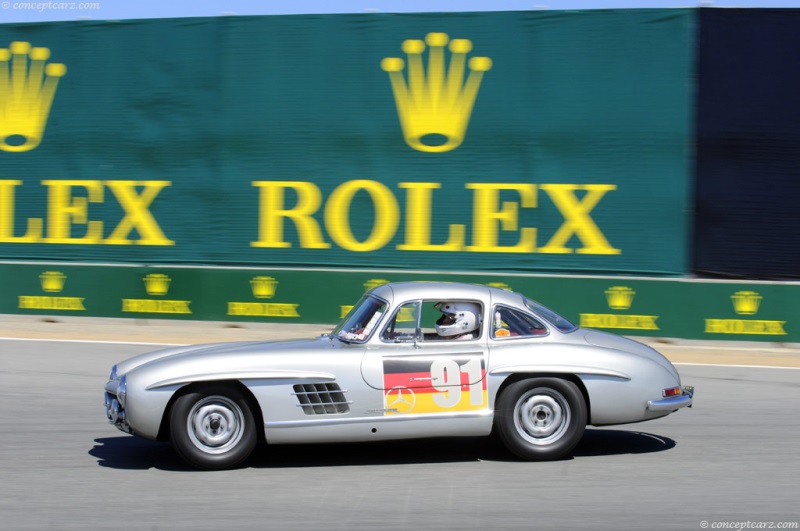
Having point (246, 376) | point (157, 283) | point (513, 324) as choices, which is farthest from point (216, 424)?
point (157, 283)

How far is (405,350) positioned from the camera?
6.46 metres

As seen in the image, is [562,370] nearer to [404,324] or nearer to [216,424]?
[404,324]

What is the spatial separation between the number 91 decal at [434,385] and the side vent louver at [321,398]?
307 millimetres

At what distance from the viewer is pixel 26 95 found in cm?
1603

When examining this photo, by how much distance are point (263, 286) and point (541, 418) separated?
321 inches

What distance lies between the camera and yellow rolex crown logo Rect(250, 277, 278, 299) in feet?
46.0

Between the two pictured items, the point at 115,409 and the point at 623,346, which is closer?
the point at 115,409

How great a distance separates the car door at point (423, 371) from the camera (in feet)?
20.7

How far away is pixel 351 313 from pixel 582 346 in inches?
68.3

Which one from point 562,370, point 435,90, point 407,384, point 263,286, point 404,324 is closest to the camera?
point 407,384

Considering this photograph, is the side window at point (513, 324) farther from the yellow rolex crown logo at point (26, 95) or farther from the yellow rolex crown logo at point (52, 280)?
the yellow rolex crown logo at point (26, 95)

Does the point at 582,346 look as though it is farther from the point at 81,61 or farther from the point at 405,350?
the point at 81,61

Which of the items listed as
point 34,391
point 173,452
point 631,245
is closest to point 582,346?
point 173,452

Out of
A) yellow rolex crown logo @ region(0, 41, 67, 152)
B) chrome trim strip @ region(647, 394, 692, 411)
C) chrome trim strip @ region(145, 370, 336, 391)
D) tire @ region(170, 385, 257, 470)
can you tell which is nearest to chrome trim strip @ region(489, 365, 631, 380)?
chrome trim strip @ region(647, 394, 692, 411)
